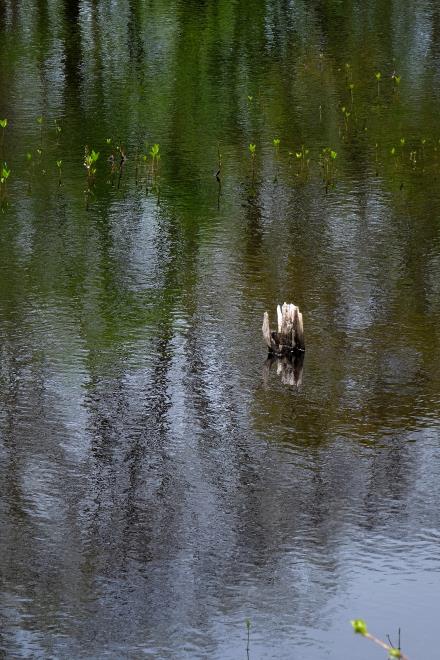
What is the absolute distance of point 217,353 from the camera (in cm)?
1423

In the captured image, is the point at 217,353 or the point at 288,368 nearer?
the point at 288,368

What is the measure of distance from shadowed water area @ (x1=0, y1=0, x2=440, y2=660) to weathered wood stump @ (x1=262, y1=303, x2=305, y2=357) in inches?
6.6

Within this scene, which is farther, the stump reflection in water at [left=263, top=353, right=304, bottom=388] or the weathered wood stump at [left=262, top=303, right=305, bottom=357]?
the weathered wood stump at [left=262, top=303, right=305, bottom=357]

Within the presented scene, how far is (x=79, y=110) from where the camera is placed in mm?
24172

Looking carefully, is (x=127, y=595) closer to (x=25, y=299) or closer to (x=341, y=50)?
(x=25, y=299)

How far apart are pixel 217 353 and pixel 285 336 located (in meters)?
0.78

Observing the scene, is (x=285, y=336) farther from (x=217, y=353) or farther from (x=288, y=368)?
(x=217, y=353)

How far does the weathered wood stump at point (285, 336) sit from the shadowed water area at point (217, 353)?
168 mm

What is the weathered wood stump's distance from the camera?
14109 millimetres

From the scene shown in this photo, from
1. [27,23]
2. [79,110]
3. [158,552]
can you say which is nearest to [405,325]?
[158,552]

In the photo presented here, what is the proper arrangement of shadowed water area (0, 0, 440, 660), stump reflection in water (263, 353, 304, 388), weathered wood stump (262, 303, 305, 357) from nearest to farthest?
1. shadowed water area (0, 0, 440, 660)
2. stump reflection in water (263, 353, 304, 388)
3. weathered wood stump (262, 303, 305, 357)

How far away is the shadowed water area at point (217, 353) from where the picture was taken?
374 inches

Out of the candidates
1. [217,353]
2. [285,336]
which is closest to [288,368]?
[285,336]

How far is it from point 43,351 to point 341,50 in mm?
16167
